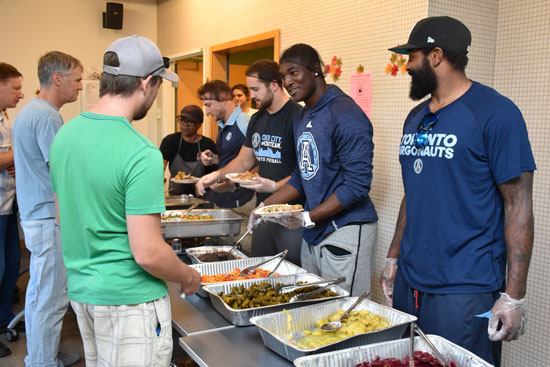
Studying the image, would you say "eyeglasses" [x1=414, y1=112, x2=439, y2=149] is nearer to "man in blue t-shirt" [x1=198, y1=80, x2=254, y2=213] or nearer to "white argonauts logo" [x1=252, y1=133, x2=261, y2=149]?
"white argonauts logo" [x1=252, y1=133, x2=261, y2=149]

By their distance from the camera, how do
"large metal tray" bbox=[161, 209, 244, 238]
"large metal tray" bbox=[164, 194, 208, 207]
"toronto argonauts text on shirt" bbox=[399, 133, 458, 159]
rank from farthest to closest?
"large metal tray" bbox=[164, 194, 208, 207]
"large metal tray" bbox=[161, 209, 244, 238]
"toronto argonauts text on shirt" bbox=[399, 133, 458, 159]

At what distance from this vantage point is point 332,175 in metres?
1.97

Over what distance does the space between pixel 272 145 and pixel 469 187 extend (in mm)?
1243

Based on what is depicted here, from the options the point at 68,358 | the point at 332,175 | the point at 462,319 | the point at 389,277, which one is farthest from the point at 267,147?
the point at 68,358

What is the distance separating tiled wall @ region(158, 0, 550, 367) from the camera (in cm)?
229

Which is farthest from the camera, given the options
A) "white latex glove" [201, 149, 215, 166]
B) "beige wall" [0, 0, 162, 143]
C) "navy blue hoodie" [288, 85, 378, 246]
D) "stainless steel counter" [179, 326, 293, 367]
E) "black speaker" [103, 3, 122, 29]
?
"black speaker" [103, 3, 122, 29]

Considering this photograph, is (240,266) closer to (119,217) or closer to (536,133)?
(119,217)

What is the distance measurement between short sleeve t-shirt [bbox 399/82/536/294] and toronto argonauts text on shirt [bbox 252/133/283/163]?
3.50 ft

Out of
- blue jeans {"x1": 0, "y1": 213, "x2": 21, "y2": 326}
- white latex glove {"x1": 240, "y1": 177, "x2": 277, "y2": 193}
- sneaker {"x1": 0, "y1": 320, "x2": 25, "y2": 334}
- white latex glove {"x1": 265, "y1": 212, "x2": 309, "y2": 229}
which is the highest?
white latex glove {"x1": 240, "y1": 177, "x2": 277, "y2": 193}

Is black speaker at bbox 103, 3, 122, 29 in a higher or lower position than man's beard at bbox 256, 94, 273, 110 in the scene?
higher

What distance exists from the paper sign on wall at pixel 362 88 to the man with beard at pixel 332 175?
73 cm

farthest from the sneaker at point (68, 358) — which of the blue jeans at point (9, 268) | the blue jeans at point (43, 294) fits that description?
the blue jeans at point (9, 268)

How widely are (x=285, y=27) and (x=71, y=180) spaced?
8.62 ft

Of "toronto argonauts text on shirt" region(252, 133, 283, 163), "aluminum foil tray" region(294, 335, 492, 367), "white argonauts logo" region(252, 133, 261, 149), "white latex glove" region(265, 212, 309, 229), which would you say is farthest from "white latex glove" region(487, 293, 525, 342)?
"white argonauts logo" region(252, 133, 261, 149)
